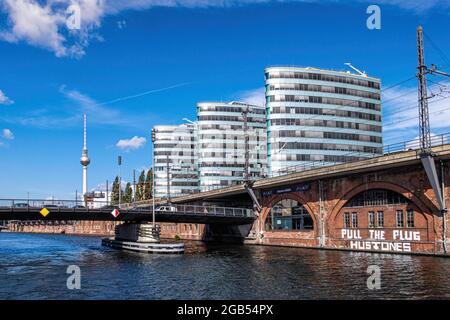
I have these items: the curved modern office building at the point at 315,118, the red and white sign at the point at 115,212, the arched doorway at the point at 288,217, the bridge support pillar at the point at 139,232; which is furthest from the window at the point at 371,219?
the curved modern office building at the point at 315,118

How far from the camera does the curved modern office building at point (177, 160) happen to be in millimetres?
187750

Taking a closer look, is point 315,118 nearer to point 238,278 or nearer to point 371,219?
point 371,219

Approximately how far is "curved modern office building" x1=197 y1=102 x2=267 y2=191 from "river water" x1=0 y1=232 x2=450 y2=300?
108586mm

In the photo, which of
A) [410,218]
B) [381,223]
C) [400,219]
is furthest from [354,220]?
[410,218]

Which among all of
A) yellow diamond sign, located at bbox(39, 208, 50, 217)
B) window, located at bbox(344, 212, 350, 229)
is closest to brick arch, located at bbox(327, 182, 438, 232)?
window, located at bbox(344, 212, 350, 229)

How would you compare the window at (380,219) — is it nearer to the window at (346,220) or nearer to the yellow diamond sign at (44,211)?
the window at (346,220)

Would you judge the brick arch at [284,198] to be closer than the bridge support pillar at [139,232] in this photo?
Yes

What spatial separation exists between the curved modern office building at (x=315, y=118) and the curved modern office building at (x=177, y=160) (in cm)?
6238

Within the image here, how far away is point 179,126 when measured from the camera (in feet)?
650

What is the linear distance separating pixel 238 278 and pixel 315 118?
96.7 meters

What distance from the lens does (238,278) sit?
40.8 meters

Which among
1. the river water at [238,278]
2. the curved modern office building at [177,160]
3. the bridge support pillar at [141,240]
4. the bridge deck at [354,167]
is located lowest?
the river water at [238,278]
